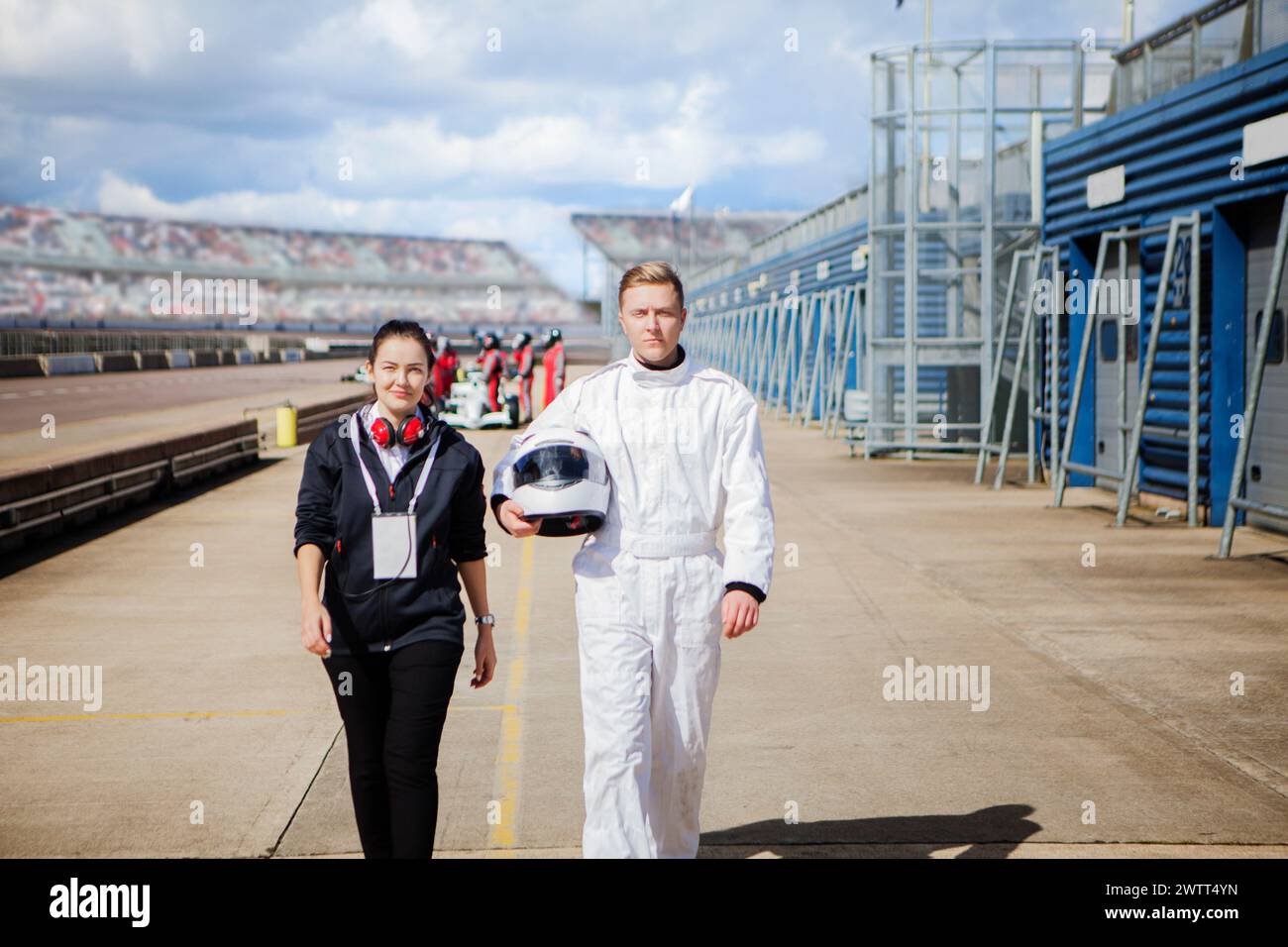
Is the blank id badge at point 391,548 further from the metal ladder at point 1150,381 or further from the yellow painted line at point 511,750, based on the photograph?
the metal ladder at point 1150,381

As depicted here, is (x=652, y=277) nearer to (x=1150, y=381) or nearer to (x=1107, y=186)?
(x=1150, y=381)

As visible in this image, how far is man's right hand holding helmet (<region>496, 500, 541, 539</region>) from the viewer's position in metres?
4.57

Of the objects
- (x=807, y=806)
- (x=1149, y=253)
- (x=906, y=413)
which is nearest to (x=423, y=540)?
(x=807, y=806)

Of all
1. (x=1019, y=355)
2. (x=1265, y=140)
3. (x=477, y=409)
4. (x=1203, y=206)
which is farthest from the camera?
(x=477, y=409)

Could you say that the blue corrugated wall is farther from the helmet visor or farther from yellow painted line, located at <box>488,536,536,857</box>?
the helmet visor

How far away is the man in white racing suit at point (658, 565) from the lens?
439 centimetres

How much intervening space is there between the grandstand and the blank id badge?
13576cm

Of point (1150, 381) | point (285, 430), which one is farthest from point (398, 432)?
point (285, 430)

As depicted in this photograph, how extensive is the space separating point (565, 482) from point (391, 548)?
0.54 m

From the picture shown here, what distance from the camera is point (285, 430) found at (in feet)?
88.5

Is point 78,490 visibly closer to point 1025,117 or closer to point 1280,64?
point 1280,64

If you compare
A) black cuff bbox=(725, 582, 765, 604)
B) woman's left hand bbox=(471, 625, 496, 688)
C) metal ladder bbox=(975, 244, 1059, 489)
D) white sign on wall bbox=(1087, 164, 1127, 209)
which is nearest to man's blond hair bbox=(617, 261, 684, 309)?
black cuff bbox=(725, 582, 765, 604)
